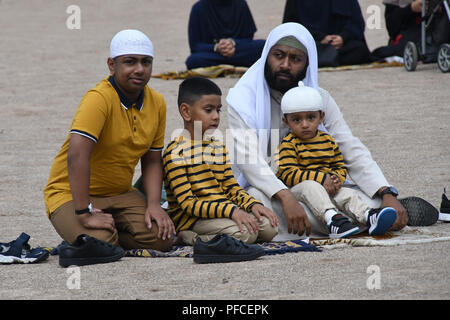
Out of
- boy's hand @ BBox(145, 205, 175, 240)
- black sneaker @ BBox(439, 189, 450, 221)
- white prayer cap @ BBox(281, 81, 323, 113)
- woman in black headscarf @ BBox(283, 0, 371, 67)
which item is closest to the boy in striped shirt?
boy's hand @ BBox(145, 205, 175, 240)

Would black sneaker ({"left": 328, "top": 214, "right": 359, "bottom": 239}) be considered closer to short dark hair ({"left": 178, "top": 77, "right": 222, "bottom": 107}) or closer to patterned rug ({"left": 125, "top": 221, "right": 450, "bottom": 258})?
patterned rug ({"left": 125, "top": 221, "right": 450, "bottom": 258})

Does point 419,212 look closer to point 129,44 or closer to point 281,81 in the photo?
point 281,81

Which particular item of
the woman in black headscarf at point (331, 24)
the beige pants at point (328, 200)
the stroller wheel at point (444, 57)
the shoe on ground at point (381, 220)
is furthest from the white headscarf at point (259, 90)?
the woman in black headscarf at point (331, 24)

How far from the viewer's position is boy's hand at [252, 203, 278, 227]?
14.0ft

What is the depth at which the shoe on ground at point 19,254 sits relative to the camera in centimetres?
399

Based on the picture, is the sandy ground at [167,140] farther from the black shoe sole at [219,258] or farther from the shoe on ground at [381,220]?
the shoe on ground at [381,220]

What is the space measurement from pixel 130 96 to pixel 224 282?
52.3 inches

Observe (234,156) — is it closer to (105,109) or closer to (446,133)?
(105,109)

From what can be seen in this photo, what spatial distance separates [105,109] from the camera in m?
4.05

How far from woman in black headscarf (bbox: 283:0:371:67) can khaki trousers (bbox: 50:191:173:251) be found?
5.81m

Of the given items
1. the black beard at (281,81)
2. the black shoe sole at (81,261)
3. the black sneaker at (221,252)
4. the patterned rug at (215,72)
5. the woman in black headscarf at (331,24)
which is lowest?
the black shoe sole at (81,261)

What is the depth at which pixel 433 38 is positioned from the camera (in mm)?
9344

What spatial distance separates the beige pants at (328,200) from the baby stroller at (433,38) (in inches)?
193

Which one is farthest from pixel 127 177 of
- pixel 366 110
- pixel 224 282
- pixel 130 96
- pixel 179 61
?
pixel 179 61
